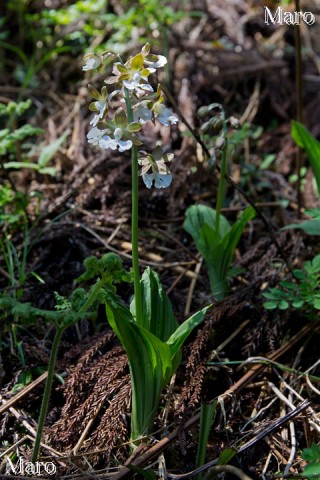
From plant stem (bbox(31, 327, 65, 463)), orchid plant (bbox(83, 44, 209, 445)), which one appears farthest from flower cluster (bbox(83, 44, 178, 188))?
plant stem (bbox(31, 327, 65, 463))

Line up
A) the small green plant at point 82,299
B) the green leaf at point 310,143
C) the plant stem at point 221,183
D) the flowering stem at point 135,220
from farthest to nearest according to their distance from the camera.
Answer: the green leaf at point 310,143
the plant stem at point 221,183
the flowering stem at point 135,220
the small green plant at point 82,299

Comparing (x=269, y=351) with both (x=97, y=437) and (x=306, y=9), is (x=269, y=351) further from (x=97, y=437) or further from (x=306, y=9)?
(x=306, y=9)

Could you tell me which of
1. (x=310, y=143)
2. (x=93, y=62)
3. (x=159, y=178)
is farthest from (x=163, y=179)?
(x=310, y=143)

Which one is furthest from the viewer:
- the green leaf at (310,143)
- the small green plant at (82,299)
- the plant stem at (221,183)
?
the green leaf at (310,143)

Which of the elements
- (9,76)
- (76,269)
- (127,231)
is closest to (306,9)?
(9,76)

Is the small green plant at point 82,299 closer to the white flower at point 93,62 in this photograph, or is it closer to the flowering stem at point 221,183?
the white flower at point 93,62

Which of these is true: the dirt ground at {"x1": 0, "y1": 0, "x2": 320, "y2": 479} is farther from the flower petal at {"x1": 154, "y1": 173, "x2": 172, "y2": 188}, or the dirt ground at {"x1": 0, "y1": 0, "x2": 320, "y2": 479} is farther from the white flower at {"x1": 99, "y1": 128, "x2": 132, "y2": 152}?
the white flower at {"x1": 99, "y1": 128, "x2": 132, "y2": 152}

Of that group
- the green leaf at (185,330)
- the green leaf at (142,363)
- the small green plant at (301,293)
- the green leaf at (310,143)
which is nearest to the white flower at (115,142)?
the green leaf at (142,363)

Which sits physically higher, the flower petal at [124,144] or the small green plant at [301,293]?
the flower petal at [124,144]
